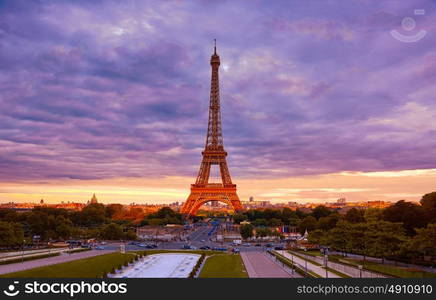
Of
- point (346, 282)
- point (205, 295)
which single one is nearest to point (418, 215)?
point (346, 282)

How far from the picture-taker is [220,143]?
12438 cm

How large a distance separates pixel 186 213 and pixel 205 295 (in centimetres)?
10353

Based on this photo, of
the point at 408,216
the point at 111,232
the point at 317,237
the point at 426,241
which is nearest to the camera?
the point at 426,241

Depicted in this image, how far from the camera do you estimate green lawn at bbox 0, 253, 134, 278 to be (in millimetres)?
48581

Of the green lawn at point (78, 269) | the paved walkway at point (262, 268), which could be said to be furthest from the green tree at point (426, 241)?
the green lawn at point (78, 269)

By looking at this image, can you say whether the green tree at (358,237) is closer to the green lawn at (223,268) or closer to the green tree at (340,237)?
the green tree at (340,237)

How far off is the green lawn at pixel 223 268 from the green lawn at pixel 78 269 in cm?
1276

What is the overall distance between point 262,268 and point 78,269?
2346 cm

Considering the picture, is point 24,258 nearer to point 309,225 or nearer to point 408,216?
point 408,216

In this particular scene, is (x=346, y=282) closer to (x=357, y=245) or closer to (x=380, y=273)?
(x=380, y=273)

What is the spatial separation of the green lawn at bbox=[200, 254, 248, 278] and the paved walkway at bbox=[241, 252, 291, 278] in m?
0.86

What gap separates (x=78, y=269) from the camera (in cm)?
5444

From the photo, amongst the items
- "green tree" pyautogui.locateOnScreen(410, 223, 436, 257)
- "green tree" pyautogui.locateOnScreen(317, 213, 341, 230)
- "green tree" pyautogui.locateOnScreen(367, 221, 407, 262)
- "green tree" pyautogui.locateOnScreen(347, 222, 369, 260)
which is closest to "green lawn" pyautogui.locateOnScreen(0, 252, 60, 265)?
"green tree" pyautogui.locateOnScreen(347, 222, 369, 260)

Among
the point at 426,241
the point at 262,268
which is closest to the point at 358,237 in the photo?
the point at 426,241
